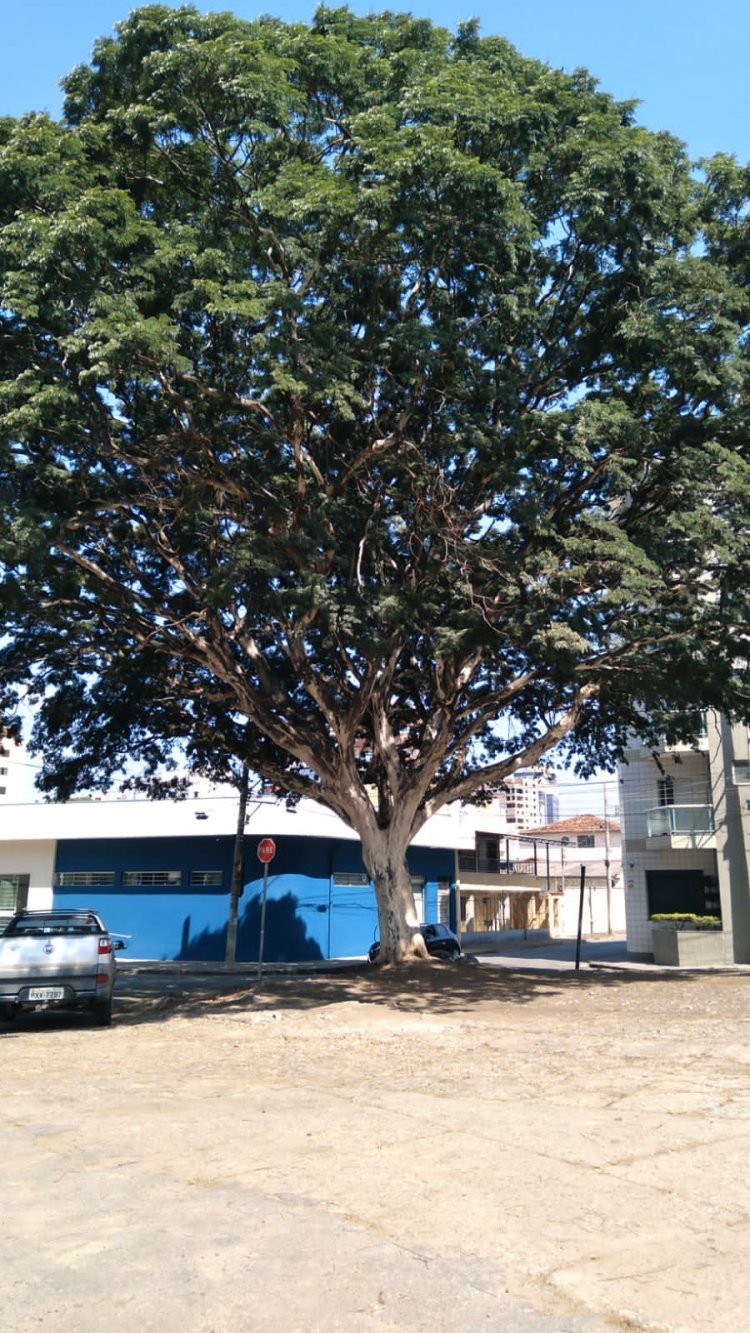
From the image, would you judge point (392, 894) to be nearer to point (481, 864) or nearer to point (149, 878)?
point (149, 878)

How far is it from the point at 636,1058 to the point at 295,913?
24.4 metres

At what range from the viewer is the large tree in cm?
1255

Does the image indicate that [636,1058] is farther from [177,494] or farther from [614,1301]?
[177,494]

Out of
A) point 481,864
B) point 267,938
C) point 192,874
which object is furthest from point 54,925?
point 481,864

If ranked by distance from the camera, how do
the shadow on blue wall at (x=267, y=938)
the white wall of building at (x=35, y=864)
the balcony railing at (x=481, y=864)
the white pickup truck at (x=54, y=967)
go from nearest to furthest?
the white pickup truck at (x=54, y=967)
the shadow on blue wall at (x=267, y=938)
the white wall of building at (x=35, y=864)
the balcony railing at (x=481, y=864)

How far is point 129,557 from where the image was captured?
17.3m

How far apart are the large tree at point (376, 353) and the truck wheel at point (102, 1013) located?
566 centimetres

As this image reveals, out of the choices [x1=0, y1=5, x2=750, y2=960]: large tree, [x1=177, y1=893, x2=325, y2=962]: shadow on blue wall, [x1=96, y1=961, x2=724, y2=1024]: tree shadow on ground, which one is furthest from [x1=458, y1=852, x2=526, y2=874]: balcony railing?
[x1=0, y1=5, x2=750, y2=960]: large tree

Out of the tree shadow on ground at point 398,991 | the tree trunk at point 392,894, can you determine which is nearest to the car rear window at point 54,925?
the tree shadow on ground at point 398,991

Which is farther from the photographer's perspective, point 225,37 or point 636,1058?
point 225,37

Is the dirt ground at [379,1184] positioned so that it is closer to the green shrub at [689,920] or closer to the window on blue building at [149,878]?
the green shrub at [689,920]

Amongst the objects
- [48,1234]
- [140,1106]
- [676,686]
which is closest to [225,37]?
[676,686]

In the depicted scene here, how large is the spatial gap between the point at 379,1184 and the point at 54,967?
8595 millimetres

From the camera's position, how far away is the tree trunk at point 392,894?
19.3 m
